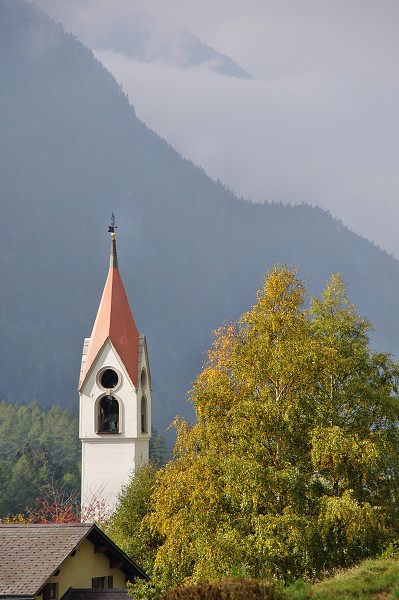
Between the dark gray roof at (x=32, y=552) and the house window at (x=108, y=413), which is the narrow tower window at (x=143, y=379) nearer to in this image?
the house window at (x=108, y=413)

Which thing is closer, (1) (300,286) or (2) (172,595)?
(2) (172,595)

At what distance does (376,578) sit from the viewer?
20875 mm

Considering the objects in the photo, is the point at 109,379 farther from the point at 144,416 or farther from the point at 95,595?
the point at 95,595

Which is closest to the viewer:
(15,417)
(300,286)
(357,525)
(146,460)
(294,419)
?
(357,525)

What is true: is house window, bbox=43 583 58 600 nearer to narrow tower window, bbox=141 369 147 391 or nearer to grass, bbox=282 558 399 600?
grass, bbox=282 558 399 600

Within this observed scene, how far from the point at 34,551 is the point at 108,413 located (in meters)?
31.3

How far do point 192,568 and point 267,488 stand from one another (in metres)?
4.06

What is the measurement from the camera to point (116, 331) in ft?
197

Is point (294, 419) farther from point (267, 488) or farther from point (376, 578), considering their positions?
point (376, 578)

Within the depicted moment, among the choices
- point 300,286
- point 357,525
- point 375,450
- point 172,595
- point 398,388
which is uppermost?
point 300,286

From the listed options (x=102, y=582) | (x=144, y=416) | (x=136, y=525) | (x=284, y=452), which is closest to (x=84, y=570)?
(x=102, y=582)

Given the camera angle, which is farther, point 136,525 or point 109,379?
point 109,379

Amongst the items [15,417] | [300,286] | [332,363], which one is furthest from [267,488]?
[15,417]

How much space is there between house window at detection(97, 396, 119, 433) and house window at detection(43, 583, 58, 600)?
30.5 m
